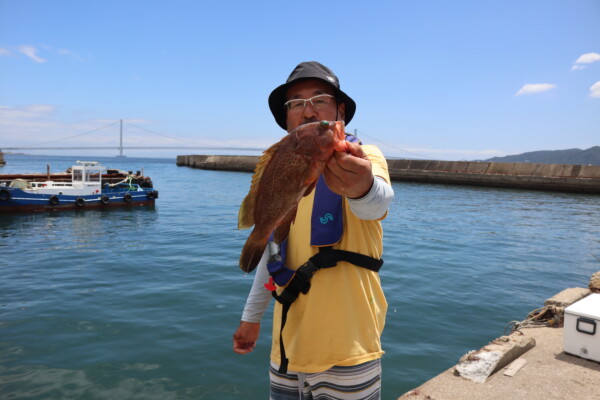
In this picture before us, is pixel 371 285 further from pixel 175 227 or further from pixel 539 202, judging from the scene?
pixel 539 202

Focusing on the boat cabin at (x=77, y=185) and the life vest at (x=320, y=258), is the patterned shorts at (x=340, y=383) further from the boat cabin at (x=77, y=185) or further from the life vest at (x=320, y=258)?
the boat cabin at (x=77, y=185)

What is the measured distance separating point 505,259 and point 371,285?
12.9 metres

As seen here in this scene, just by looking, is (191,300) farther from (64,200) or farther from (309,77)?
(64,200)

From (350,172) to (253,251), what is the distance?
637mm

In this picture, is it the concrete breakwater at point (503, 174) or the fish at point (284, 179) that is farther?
the concrete breakwater at point (503, 174)

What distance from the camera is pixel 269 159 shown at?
204cm

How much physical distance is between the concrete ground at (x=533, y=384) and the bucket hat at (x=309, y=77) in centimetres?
294

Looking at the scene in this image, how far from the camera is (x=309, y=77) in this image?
2.21m

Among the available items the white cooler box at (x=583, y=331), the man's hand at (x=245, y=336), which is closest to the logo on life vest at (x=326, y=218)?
the man's hand at (x=245, y=336)

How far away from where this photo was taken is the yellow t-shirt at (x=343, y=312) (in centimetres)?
209

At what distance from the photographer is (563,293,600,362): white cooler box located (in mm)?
4359

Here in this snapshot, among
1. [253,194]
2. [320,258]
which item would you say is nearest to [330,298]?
[320,258]

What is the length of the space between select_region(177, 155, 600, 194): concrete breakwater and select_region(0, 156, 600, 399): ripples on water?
26.1 metres

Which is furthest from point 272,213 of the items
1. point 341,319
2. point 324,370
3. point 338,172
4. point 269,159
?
point 324,370
